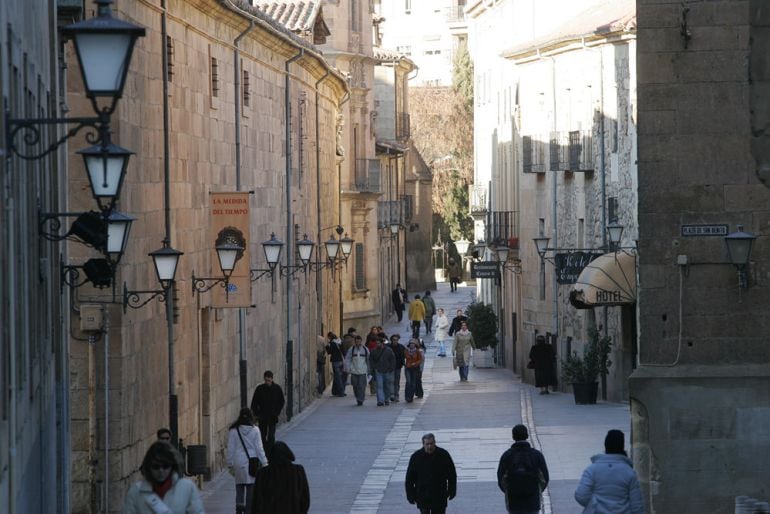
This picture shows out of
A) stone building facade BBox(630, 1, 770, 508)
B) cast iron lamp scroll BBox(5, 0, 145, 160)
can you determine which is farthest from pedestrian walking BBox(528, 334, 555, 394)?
cast iron lamp scroll BBox(5, 0, 145, 160)

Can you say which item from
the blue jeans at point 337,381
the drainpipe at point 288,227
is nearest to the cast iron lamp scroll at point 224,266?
the drainpipe at point 288,227

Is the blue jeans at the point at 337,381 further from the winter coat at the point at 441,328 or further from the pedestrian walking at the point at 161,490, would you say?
the pedestrian walking at the point at 161,490

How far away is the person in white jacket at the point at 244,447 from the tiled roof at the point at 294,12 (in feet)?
92.4

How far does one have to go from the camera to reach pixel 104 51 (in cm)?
901

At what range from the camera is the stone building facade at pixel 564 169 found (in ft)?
115

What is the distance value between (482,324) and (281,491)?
115 ft

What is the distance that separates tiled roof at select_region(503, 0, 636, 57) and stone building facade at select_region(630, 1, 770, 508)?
1845 cm

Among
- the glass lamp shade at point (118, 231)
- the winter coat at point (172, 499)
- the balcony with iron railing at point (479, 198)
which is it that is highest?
the balcony with iron railing at point (479, 198)

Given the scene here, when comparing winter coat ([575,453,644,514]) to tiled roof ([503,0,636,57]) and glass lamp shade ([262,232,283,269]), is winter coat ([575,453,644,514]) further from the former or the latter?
tiled roof ([503,0,636,57])

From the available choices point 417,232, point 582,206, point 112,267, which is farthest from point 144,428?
point 417,232

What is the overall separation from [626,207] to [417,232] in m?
53.9

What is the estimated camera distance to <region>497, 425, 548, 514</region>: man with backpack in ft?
48.4

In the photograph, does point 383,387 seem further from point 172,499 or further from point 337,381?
point 172,499

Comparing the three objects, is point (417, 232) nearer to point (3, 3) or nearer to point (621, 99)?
point (621, 99)
